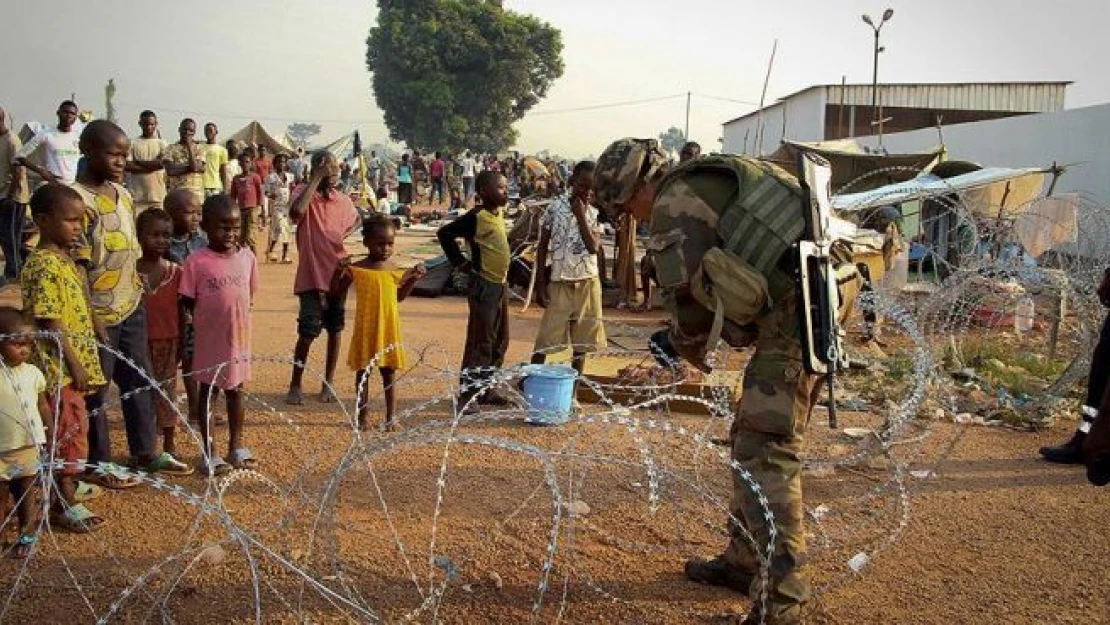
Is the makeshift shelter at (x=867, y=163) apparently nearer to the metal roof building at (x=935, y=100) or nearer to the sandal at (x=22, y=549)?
the sandal at (x=22, y=549)

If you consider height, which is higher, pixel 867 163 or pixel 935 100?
pixel 935 100

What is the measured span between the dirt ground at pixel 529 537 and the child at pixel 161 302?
41 cm

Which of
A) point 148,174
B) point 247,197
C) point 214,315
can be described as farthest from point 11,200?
point 214,315

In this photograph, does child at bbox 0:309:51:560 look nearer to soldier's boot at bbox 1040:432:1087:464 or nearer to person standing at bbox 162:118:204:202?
soldier's boot at bbox 1040:432:1087:464

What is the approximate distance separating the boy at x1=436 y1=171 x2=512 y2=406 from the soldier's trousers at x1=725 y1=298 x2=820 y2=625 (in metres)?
2.80

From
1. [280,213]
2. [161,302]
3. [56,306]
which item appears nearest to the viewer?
[56,306]

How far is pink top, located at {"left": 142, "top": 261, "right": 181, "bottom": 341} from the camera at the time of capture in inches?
184

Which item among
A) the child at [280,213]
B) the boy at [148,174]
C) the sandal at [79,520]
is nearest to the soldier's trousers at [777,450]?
the sandal at [79,520]

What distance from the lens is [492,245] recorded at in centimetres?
564

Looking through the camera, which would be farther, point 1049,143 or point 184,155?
point 1049,143

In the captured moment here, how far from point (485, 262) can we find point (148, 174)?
5375mm

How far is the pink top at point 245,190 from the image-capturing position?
43.0 feet

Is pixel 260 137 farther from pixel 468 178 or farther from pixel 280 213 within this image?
pixel 280 213

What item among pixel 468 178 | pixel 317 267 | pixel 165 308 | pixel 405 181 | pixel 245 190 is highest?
pixel 468 178
